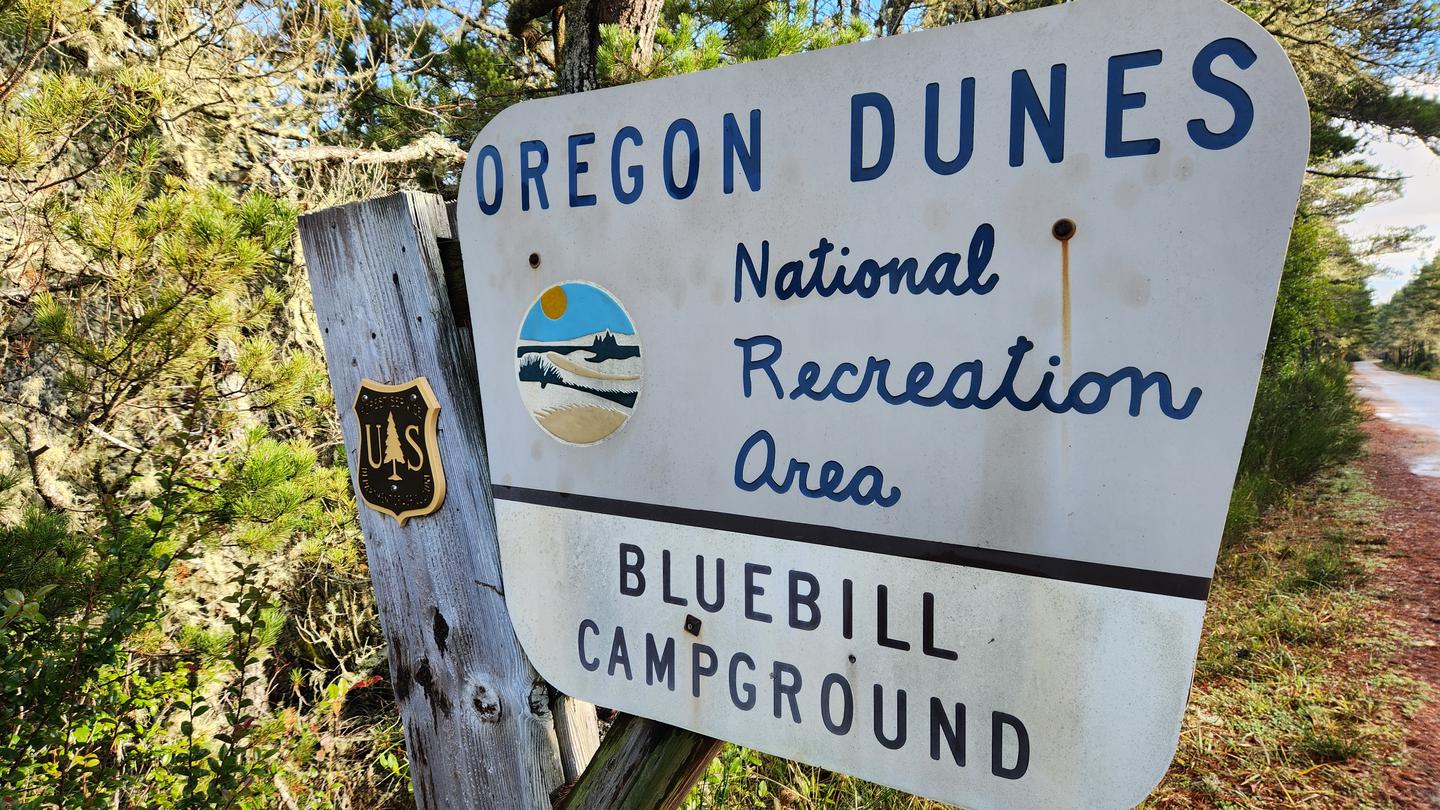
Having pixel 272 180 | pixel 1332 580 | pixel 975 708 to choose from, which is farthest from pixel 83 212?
pixel 1332 580

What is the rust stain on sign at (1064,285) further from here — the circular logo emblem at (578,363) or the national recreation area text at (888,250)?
Result: the circular logo emblem at (578,363)

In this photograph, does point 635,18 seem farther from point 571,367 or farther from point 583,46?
point 571,367

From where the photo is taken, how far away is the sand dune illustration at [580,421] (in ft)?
3.43

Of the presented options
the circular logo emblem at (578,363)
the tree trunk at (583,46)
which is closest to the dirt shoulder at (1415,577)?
the circular logo emblem at (578,363)

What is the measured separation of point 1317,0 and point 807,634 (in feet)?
24.8

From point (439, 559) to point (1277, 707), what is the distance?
14.2ft

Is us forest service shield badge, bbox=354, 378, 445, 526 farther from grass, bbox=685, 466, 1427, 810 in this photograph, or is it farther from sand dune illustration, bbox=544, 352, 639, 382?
grass, bbox=685, 466, 1427, 810

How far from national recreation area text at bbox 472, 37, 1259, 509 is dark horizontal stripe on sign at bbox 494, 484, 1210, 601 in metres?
0.05

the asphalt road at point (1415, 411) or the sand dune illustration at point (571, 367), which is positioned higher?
the sand dune illustration at point (571, 367)

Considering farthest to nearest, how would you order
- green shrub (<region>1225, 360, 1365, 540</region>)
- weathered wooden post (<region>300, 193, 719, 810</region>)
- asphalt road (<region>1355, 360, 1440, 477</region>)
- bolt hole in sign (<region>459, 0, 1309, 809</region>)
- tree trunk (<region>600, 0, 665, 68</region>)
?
asphalt road (<region>1355, 360, 1440, 477</region>), green shrub (<region>1225, 360, 1365, 540</region>), tree trunk (<region>600, 0, 665, 68</region>), weathered wooden post (<region>300, 193, 719, 810</region>), bolt hole in sign (<region>459, 0, 1309, 809</region>)

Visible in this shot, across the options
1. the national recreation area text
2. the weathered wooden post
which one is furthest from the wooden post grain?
the national recreation area text

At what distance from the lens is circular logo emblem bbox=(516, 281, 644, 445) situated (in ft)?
3.37

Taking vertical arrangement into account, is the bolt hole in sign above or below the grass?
above

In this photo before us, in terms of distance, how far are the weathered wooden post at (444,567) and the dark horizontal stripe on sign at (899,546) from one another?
17cm
